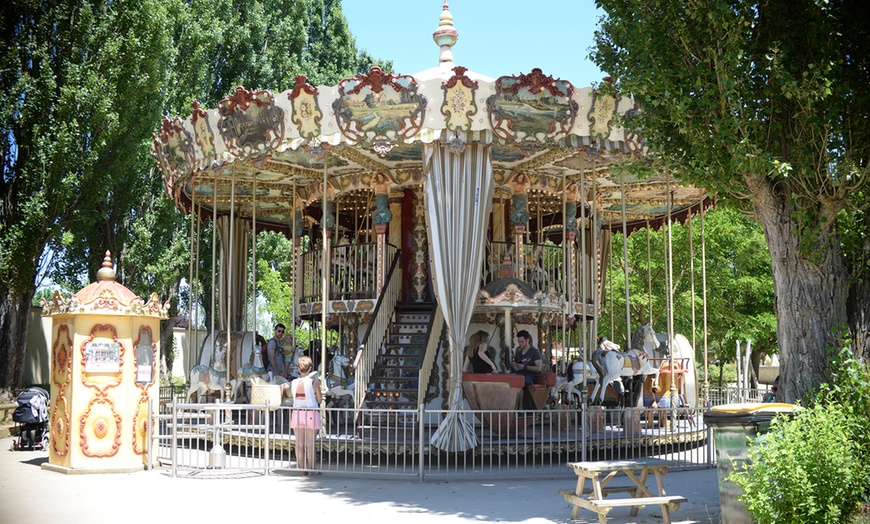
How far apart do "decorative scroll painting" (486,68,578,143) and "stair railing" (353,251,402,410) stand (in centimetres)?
415

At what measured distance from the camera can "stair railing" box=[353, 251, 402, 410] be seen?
13.8 meters

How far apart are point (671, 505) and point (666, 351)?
9085 millimetres

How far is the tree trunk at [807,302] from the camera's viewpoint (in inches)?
344

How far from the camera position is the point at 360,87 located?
40.5 ft

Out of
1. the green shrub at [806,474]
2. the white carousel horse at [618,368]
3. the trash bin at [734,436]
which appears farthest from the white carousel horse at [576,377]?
the green shrub at [806,474]

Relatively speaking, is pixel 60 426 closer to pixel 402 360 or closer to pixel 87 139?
pixel 402 360

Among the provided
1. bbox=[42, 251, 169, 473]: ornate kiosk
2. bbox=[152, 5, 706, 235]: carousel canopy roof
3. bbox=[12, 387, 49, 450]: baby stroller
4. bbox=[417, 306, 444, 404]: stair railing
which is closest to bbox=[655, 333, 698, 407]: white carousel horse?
bbox=[152, 5, 706, 235]: carousel canopy roof

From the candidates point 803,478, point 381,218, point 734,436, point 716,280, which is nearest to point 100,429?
point 381,218

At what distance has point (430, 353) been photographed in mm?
14805

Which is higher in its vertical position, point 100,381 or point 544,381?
point 100,381

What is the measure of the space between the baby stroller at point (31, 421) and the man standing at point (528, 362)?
811cm

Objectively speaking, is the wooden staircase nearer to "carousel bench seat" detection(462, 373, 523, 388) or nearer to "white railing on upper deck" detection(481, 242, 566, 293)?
"carousel bench seat" detection(462, 373, 523, 388)

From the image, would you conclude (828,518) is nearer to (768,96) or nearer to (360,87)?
(768,96)

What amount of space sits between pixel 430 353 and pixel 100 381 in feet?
17.7
